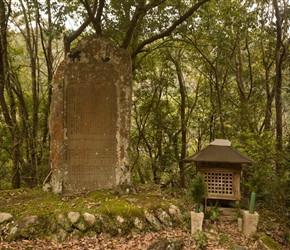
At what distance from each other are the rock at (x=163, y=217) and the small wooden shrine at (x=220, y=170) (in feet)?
3.13

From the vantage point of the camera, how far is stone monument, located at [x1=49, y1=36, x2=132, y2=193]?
606cm

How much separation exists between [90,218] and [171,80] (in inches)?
304

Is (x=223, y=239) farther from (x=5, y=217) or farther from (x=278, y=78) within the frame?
(x=278, y=78)

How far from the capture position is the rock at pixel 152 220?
5.33m

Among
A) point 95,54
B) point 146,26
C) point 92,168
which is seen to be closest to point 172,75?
point 146,26

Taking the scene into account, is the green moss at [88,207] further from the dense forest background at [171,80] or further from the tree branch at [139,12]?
the tree branch at [139,12]

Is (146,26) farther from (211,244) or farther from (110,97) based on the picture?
(211,244)

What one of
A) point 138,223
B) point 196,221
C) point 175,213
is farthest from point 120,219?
point 196,221

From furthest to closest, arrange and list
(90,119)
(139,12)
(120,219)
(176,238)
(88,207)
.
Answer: (139,12) < (90,119) < (88,207) < (120,219) < (176,238)

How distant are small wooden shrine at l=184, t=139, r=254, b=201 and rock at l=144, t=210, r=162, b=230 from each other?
1199 millimetres

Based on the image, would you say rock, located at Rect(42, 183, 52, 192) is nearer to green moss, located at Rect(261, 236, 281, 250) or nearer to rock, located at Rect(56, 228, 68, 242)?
rock, located at Rect(56, 228, 68, 242)

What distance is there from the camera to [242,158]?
554 centimetres

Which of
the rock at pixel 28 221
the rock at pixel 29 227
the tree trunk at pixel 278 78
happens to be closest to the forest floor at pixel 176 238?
the rock at pixel 29 227

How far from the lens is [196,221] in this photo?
5125 mm
